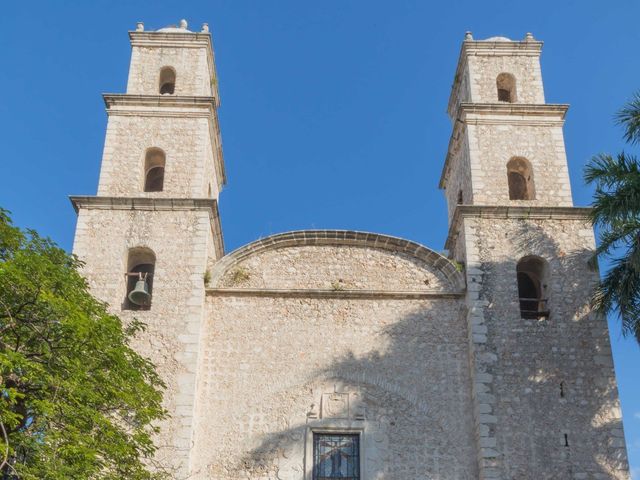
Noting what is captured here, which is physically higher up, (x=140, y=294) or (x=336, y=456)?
(x=140, y=294)

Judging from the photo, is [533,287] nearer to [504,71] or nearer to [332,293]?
[332,293]

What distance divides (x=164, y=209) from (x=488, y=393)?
7591 millimetres

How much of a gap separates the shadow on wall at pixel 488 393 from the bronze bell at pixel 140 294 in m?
3.31

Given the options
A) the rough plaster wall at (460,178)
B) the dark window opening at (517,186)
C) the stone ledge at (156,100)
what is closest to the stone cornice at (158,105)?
the stone ledge at (156,100)

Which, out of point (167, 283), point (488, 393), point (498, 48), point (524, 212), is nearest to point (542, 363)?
point (488, 393)

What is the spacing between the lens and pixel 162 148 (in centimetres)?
1856

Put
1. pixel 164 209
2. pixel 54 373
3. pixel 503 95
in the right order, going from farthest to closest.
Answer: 1. pixel 503 95
2. pixel 164 209
3. pixel 54 373

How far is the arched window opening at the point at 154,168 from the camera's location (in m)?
19.0

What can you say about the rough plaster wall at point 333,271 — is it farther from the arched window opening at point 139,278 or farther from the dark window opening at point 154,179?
the dark window opening at point 154,179

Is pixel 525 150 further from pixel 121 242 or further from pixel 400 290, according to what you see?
pixel 121 242

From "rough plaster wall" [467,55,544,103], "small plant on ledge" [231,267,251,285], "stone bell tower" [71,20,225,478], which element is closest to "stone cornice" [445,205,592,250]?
"rough plaster wall" [467,55,544,103]

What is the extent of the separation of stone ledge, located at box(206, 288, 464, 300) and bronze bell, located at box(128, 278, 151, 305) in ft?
4.24

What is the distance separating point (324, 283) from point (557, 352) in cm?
480

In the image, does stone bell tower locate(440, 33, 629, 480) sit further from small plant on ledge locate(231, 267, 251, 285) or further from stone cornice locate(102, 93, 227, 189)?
stone cornice locate(102, 93, 227, 189)
